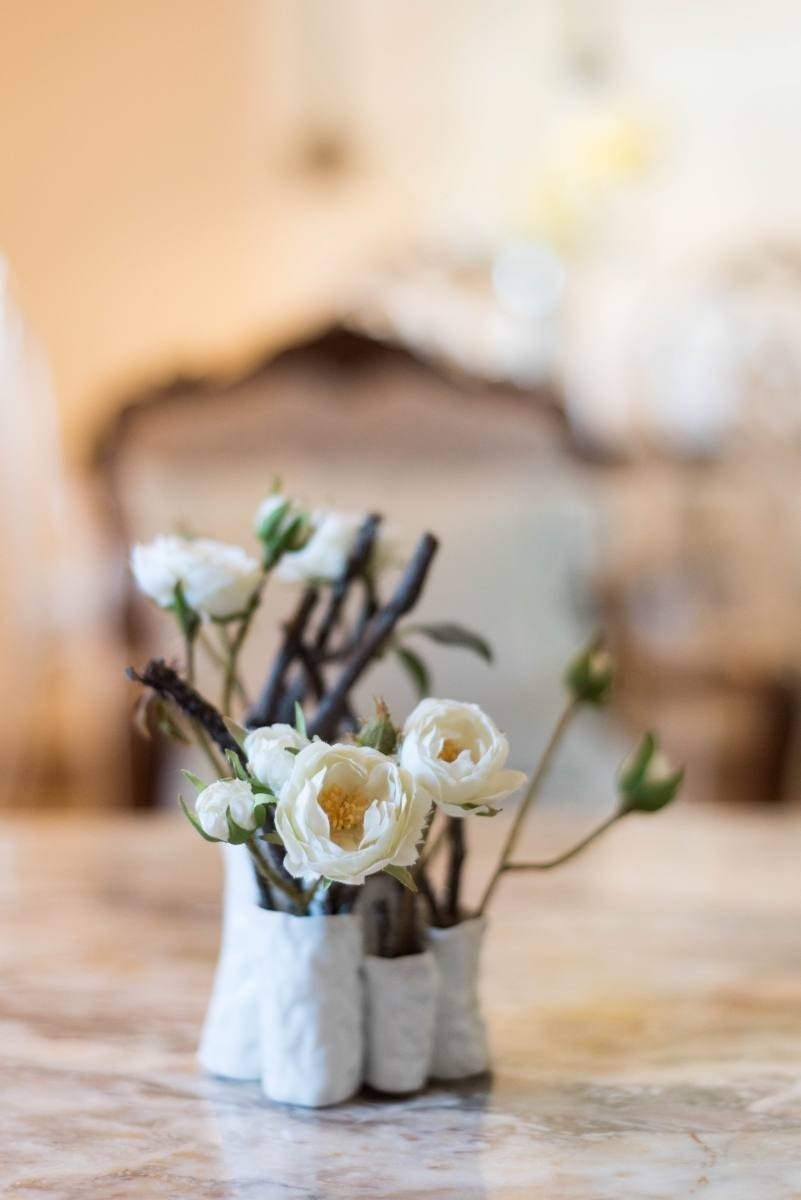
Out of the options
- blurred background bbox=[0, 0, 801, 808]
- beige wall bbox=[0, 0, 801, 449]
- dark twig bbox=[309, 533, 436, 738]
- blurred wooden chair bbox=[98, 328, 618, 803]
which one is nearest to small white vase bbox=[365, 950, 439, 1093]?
dark twig bbox=[309, 533, 436, 738]

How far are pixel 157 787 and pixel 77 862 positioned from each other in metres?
0.56

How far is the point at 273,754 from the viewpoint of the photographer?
1.51 feet

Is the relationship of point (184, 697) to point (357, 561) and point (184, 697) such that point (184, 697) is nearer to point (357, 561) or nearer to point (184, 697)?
point (184, 697)

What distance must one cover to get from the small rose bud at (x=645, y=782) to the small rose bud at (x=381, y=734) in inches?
A: 6.0

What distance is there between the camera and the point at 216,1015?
0.59 metres

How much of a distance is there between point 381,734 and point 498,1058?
0.24 m

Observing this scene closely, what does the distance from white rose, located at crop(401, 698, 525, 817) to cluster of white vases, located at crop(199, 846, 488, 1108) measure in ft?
0.35

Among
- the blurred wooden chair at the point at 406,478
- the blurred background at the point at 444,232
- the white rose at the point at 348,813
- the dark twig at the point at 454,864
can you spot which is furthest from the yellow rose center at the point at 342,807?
the blurred background at the point at 444,232

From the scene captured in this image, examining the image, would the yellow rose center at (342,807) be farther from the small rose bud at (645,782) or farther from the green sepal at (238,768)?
the small rose bud at (645,782)

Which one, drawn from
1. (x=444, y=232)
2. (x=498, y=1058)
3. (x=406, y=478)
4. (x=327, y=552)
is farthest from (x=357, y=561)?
(x=444, y=232)

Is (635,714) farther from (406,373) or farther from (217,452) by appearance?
(217,452)

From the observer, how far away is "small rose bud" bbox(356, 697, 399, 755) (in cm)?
47

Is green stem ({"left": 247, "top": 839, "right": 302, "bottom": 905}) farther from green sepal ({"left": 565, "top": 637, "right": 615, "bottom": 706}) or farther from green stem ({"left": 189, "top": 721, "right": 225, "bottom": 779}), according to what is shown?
green sepal ({"left": 565, "top": 637, "right": 615, "bottom": 706})

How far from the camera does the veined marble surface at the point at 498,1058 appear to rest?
1.64 ft
